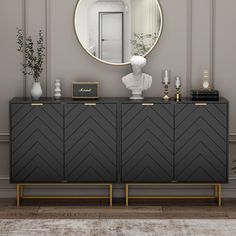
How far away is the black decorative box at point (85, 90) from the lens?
673cm

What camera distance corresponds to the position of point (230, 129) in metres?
6.97

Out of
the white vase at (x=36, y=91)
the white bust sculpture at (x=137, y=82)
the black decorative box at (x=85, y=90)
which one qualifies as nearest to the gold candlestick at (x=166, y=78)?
the white bust sculpture at (x=137, y=82)

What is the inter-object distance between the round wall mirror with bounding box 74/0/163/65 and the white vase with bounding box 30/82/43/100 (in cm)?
55

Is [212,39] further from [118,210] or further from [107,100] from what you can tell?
[118,210]

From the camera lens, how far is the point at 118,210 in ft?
21.8

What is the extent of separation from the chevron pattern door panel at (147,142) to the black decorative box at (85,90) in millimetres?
318

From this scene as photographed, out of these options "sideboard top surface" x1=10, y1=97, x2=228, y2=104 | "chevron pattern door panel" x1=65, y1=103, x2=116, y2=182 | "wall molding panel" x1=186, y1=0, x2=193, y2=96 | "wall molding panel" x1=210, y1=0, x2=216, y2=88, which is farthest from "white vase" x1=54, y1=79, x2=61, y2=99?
"wall molding panel" x1=210, y1=0, x2=216, y2=88

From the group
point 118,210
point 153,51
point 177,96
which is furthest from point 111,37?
point 118,210

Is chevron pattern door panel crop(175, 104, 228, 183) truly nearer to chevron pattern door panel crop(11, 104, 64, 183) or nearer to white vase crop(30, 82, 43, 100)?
chevron pattern door panel crop(11, 104, 64, 183)

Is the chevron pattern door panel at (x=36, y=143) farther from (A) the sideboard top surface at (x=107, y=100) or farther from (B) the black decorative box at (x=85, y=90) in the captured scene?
(B) the black decorative box at (x=85, y=90)

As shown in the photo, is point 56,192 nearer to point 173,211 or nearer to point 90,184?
point 90,184

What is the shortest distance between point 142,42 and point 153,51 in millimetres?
133

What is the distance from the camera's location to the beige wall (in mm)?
6859

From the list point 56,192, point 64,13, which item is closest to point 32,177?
point 56,192
